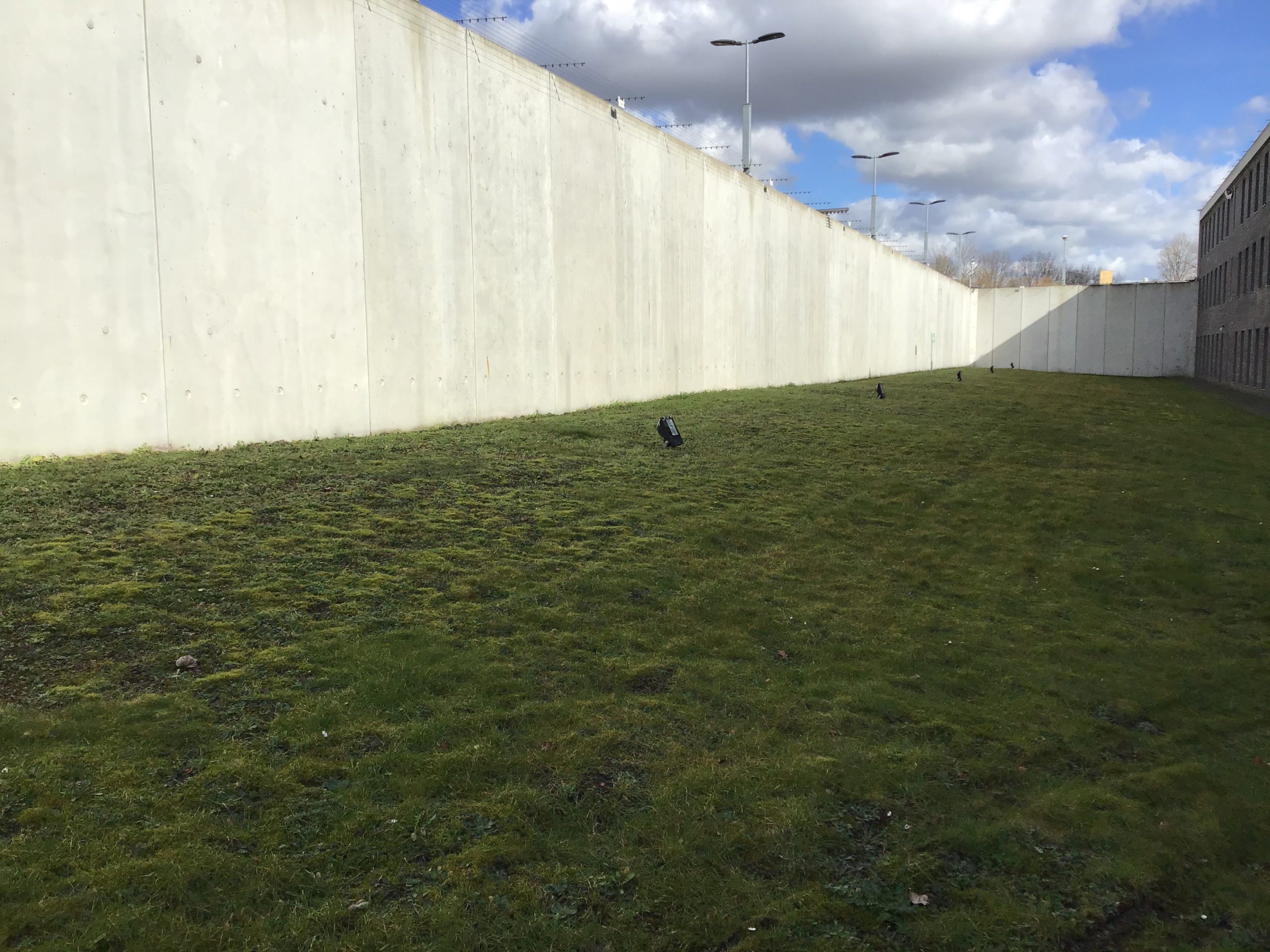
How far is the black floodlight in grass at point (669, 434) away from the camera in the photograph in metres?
12.7

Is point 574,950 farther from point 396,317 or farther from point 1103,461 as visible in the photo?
point 1103,461

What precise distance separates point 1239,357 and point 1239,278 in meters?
3.56

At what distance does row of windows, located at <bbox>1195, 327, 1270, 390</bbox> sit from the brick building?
44 mm

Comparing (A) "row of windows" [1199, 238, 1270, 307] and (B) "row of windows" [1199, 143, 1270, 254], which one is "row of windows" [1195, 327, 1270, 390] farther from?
(B) "row of windows" [1199, 143, 1270, 254]

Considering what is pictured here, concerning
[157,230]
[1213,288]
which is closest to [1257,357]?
[1213,288]

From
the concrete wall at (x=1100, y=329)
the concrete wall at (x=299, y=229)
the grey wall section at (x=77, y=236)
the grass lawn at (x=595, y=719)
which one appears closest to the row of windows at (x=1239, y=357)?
the concrete wall at (x=1100, y=329)

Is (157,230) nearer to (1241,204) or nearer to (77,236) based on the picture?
(77,236)

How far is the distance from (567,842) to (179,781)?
1.66 m

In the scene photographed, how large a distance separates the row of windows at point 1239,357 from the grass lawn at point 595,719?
3158 centimetres

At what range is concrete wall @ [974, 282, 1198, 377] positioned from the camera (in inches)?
2224

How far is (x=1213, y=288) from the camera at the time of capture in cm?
4972

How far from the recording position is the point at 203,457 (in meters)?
9.32

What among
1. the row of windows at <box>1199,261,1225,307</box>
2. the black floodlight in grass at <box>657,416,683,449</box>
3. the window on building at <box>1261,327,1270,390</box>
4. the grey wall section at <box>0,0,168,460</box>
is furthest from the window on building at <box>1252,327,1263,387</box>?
the grey wall section at <box>0,0,168,460</box>

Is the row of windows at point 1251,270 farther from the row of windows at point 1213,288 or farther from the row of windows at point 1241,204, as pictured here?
the row of windows at point 1213,288
